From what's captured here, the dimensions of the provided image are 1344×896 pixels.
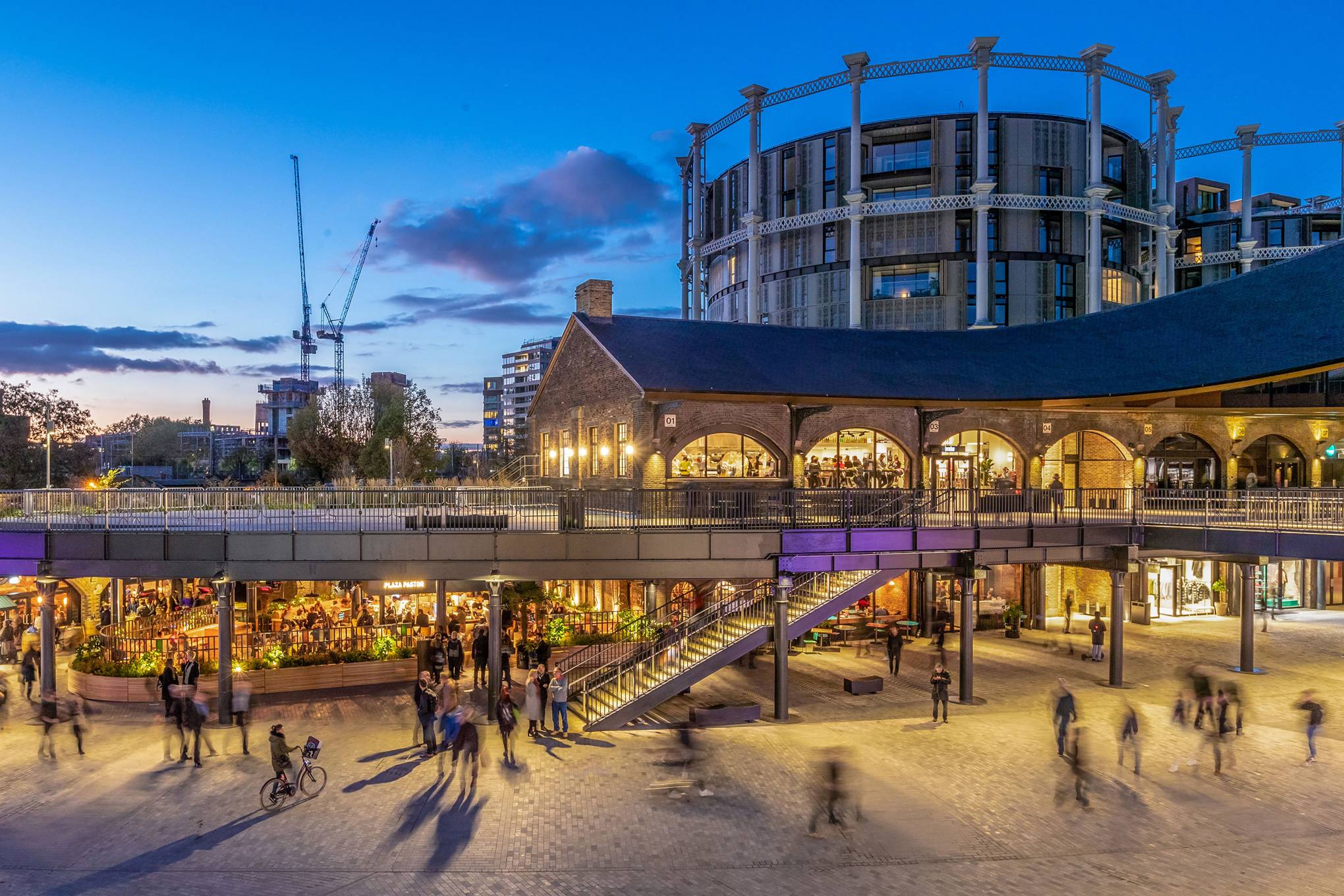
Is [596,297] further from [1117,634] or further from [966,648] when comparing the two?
[1117,634]

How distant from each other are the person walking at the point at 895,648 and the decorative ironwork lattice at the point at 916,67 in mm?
35342

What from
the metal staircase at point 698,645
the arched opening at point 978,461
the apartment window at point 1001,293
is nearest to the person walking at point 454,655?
the metal staircase at point 698,645

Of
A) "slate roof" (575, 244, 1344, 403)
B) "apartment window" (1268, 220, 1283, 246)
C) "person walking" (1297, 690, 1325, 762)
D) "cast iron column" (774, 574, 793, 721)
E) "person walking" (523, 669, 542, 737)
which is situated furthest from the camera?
"apartment window" (1268, 220, 1283, 246)

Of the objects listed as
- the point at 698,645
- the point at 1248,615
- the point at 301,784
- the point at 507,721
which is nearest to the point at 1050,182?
the point at 1248,615

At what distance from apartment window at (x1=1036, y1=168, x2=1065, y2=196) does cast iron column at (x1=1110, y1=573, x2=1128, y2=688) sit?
31.6m

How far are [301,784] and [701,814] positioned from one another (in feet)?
23.3

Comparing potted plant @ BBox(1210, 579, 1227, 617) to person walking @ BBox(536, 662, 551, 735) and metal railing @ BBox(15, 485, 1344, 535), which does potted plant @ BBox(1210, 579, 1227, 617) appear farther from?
person walking @ BBox(536, 662, 551, 735)

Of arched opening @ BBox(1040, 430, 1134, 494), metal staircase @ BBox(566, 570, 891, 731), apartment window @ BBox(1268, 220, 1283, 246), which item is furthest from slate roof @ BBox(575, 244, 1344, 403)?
apartment window @ BBox(1268, 220, 1283, 246)

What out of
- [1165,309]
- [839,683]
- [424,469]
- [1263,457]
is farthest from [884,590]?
[424,469]

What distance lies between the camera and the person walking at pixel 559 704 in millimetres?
18688

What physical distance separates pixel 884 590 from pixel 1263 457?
17.9 metres

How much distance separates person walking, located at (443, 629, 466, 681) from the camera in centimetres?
2208

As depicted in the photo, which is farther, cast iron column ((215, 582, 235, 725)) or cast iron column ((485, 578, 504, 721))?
cast iron column ((215, 582, 235, 725))

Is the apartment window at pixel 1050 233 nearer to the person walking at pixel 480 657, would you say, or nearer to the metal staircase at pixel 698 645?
the metal staircase at pixel 698 645
